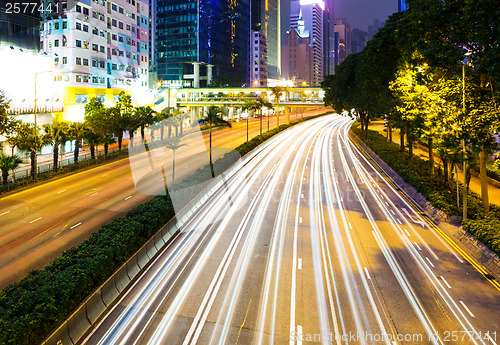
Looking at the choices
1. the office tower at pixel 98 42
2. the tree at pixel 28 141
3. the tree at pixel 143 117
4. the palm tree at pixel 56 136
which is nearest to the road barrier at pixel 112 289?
the tree at pixel 28 141

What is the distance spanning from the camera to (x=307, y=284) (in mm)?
17125

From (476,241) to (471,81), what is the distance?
10.1 metres

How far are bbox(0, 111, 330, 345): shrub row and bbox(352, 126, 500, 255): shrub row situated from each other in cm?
1814

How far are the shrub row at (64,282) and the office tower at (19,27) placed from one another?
46.2 metres

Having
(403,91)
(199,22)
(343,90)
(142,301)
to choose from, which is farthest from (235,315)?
(199,22)

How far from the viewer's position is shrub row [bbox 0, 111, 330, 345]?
1180 centimetres

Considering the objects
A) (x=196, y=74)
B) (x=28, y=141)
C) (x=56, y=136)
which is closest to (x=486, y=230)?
(x=28, y=141)

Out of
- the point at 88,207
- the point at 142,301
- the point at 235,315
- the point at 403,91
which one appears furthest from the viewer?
the point at 403,91

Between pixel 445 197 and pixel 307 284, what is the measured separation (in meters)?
16.4

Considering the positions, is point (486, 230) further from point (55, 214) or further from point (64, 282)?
point (55, 214)

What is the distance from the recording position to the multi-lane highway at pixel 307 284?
1355cm

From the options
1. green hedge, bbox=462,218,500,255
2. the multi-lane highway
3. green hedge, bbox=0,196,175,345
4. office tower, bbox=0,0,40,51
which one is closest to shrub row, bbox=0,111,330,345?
green hedge, bbox=0,196,175,345

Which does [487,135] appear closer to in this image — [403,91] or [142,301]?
[403,91]

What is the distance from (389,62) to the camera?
36188 mm
